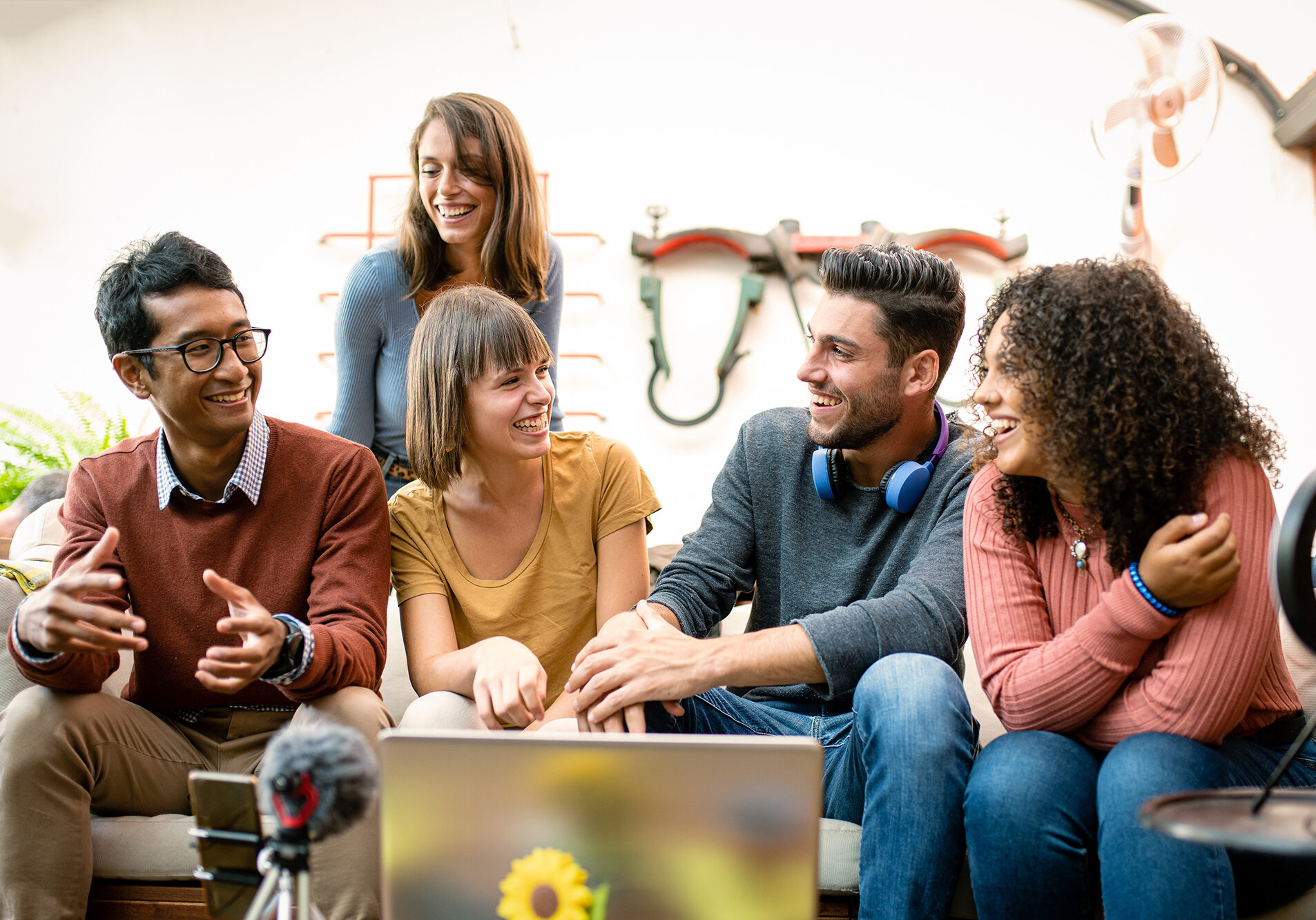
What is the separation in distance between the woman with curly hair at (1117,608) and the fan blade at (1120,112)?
1.98 metres

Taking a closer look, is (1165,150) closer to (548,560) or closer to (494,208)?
(494,208)

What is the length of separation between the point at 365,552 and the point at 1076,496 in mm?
1056

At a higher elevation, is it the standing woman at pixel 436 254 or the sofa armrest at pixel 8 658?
the standing woman at pixel 436 254

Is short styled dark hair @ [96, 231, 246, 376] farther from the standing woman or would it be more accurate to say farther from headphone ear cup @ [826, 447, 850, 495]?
headphone ear cup @ [826, 447, 850, 495]

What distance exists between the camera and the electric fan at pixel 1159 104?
291cm

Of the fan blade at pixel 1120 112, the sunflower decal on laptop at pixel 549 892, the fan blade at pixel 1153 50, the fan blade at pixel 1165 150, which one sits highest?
the fan blade at pixel 1153 50

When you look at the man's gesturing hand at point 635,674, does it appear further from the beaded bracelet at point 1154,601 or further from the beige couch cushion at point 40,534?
the beige couch cushion at point 40,534

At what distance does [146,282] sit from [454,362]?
19.2 inches

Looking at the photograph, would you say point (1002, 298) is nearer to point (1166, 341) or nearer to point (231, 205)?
point (1166, 341)

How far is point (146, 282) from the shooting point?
1595 mm

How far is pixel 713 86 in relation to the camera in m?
3.72

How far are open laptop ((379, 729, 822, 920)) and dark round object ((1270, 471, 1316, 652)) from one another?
406 millimetres

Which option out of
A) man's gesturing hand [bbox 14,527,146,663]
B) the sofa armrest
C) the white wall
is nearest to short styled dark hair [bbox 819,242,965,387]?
man's gesturing hand [bbox 14,527,146,663]

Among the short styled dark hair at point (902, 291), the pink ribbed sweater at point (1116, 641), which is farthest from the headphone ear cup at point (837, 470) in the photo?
the pink ribbed sweater at point (1116, 641)
